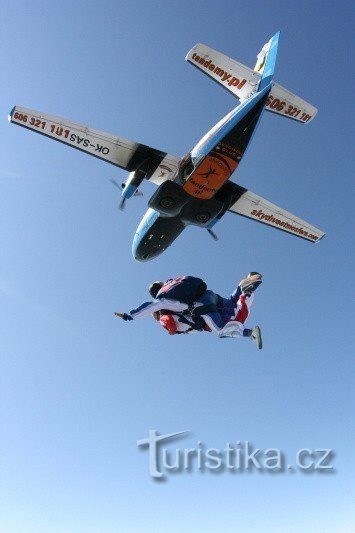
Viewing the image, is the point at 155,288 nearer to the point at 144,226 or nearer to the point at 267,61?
the point at 144,226

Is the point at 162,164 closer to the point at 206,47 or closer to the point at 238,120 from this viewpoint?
the point at 238,120

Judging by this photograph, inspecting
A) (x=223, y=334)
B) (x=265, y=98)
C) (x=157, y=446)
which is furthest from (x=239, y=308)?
(x=265, y=98)

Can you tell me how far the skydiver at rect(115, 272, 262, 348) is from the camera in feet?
28.3

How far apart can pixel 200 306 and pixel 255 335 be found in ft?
3.99

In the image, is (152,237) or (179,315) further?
(152,237)

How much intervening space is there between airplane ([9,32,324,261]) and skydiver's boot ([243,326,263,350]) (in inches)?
403

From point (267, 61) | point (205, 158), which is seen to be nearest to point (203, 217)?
point (205, 158)

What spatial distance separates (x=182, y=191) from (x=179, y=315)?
957cm

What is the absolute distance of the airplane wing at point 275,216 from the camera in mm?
21703

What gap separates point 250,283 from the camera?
865cm

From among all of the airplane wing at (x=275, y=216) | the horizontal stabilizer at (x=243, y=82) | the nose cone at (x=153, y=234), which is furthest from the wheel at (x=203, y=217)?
the horizontal stabilizer at (x=243, y=82)

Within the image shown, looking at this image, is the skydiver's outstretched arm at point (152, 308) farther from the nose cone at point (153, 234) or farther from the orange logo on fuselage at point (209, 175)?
the nose cone at point (153, 234)

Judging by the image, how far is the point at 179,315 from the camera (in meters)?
9.32

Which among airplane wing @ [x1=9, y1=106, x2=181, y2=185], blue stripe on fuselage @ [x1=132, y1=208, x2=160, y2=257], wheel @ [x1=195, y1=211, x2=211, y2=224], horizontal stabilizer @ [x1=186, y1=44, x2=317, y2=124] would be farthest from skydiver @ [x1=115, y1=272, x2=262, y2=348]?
horizontal stabilizer @ [x1=186, y1=44, x2=317, y2=124]
